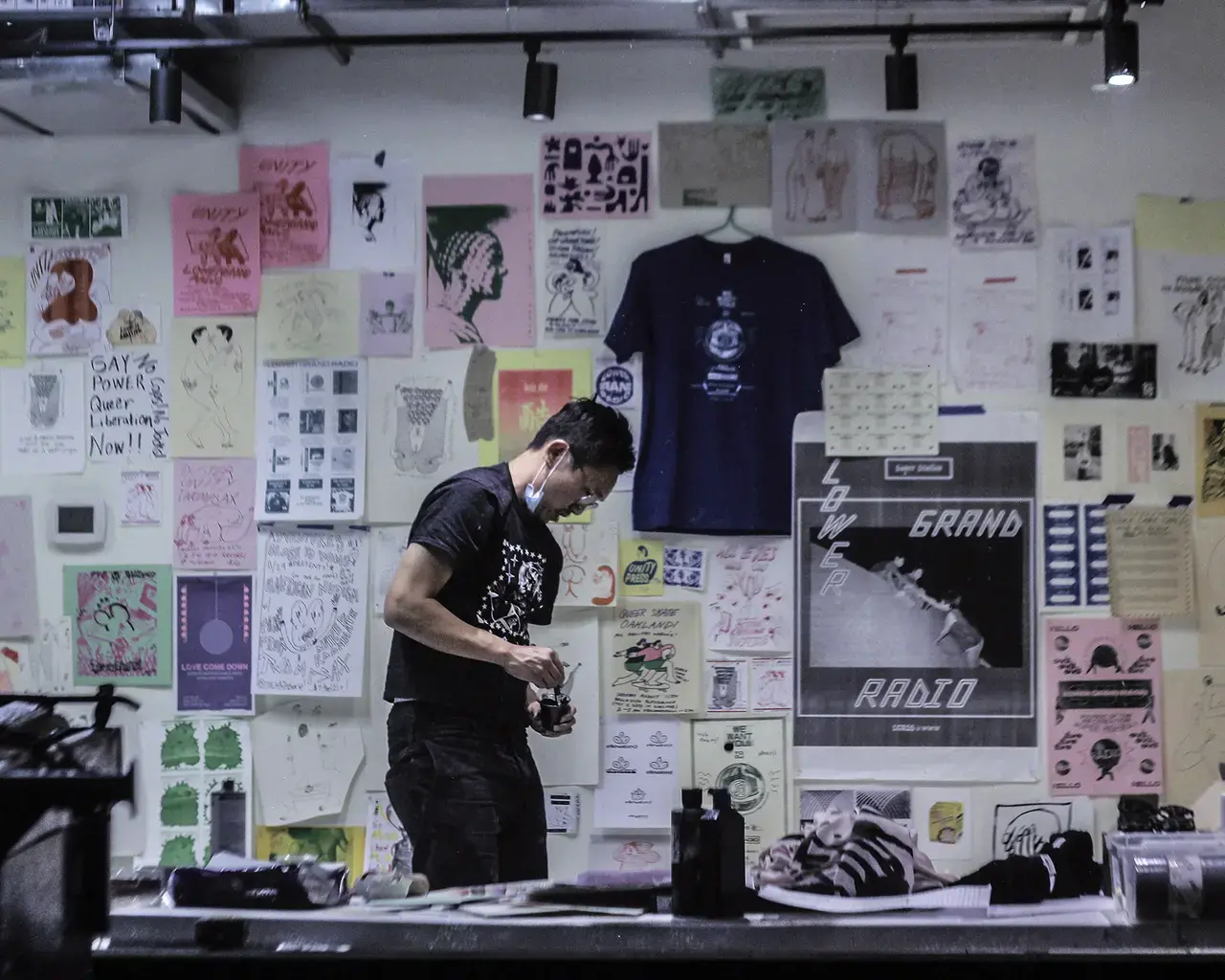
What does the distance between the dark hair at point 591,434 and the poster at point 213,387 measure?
3.33 ft

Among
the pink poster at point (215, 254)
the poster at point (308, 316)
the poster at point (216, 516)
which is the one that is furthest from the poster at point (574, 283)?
the poster at point (216, 516)

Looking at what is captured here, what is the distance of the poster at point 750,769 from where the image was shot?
333cm

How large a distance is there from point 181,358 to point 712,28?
1.60m

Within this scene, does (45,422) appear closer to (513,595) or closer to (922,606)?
(513,595)

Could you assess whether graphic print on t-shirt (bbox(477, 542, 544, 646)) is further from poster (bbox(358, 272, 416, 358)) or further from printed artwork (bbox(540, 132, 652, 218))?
printed artwork (bbox(540, 132, 652, 218))

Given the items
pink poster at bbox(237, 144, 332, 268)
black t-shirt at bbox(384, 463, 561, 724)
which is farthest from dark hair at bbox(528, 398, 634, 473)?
pink poster at bbox(237, 144, 332, 268)

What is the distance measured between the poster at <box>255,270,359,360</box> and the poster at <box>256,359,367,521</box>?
0.03 meters

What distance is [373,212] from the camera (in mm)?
3451

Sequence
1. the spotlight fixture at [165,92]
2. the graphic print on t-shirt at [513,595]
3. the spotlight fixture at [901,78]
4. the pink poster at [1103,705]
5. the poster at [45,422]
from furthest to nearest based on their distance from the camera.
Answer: the poster at [45,422], the pink poster at [1103,705], the spotlight fixture at [901,78], the spotlight fixture at [165,92], the graphic print on t-shirt at [513,595]

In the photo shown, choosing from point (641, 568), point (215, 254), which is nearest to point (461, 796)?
point (641, 568)

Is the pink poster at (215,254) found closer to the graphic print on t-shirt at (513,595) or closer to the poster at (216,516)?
the poster at (216,516)

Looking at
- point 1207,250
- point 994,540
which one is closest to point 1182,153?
point 1207,250

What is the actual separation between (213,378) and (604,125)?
3.97 feet

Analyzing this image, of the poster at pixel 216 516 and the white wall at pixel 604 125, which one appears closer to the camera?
the white wall at pixel 604 125
